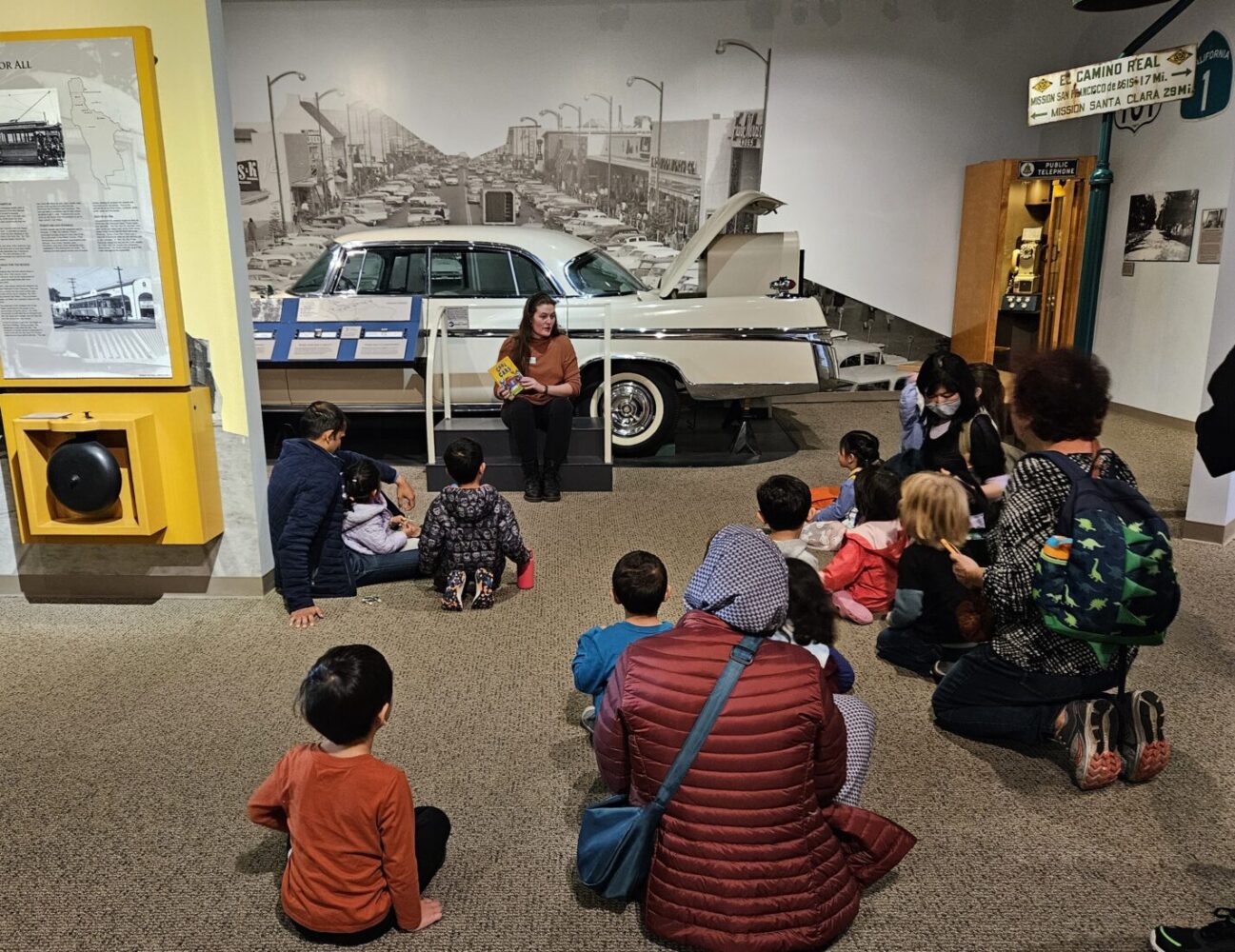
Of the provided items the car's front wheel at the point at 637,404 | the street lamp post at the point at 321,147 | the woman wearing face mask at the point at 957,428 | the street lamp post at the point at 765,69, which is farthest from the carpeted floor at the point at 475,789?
the street lamp post at the point at 765,69

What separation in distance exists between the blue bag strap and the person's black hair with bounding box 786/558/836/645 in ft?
2.10

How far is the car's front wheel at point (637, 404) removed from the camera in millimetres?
7035

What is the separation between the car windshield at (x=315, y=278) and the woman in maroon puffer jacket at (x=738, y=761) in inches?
230

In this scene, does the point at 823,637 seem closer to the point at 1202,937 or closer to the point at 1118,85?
the point at 1202,937

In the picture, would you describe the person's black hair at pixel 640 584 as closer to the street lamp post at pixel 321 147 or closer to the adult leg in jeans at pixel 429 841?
the adult leg in jeans at pixel 429 841

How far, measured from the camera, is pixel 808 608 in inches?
105

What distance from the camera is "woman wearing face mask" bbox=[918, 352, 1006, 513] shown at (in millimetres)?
4508

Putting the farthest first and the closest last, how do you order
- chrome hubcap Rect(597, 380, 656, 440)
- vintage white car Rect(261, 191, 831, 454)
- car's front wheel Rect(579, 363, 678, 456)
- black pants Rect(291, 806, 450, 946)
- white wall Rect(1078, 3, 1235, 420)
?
white wall Rect(1078, 3, 1235, 420), chrome hubcap Rect(597, 380, 656, 440), car's front wheel Rect(579, 363, 678, 456), vintage white car Rect(261, 191, 831, 454), black pants Rect(291, 806, 450, 946)

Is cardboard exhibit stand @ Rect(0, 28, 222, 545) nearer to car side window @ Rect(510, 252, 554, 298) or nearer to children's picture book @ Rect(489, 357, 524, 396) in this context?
children's picture book @ Rect(489, 357, 524, 396)

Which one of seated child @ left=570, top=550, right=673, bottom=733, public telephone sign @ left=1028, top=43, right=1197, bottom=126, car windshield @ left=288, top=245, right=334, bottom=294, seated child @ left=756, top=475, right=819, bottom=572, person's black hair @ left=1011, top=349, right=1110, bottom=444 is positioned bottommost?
seated child @ left=570, top=550, right=673, bottom=733

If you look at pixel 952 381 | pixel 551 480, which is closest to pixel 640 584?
pixel 952 381

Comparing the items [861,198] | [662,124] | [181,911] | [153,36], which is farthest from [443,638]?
[861,198]

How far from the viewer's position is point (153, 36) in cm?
400

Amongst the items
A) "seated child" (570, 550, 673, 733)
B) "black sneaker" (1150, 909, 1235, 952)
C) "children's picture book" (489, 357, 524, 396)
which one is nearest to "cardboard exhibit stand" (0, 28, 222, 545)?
"children's picture book" (489, 357, 524, 396)
